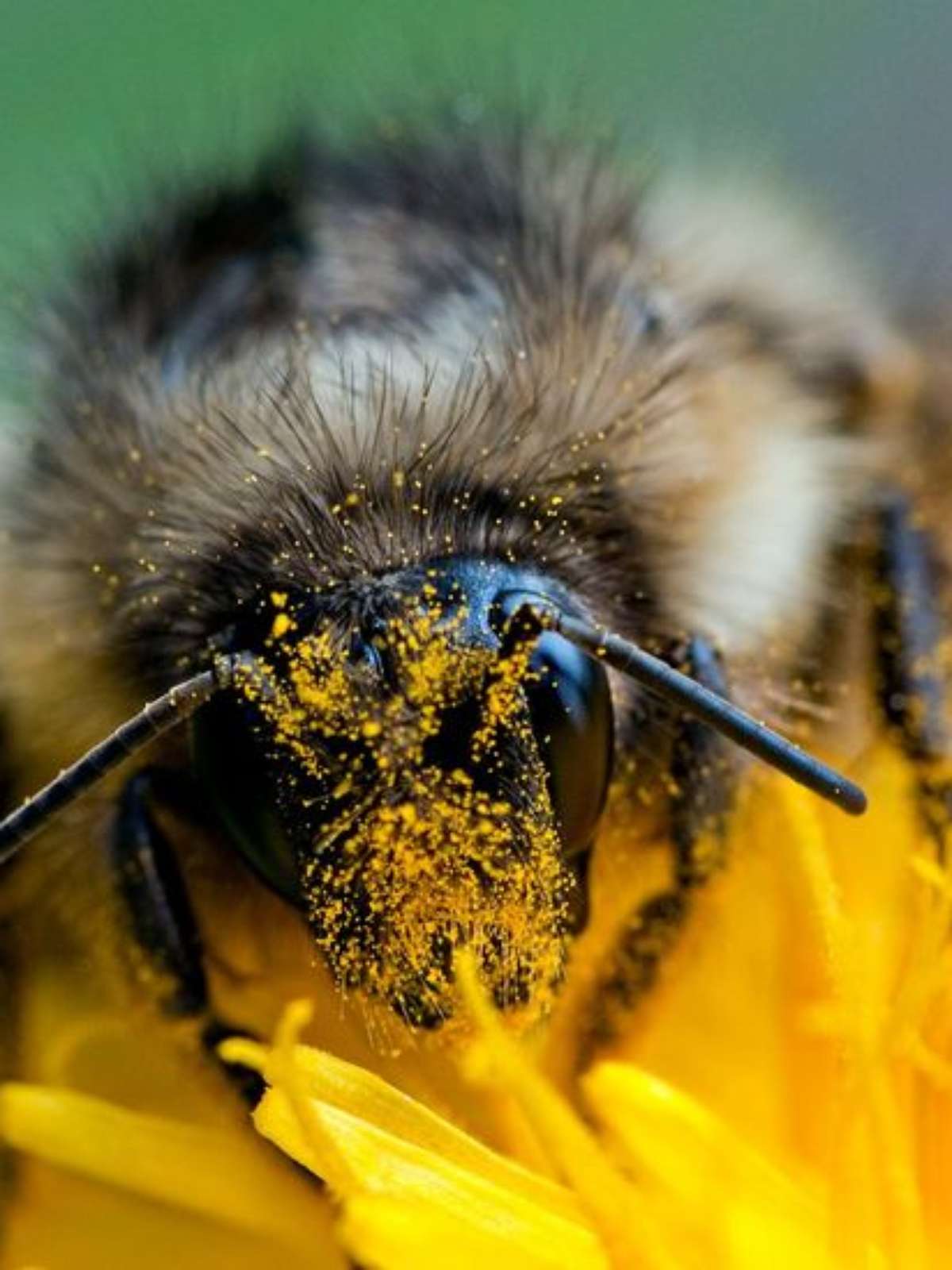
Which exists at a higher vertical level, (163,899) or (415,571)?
(415,571)

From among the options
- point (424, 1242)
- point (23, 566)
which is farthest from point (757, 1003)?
point (23, 566)

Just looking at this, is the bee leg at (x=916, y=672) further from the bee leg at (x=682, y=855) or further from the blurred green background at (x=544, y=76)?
the blurred green background at (x=544, y=76)

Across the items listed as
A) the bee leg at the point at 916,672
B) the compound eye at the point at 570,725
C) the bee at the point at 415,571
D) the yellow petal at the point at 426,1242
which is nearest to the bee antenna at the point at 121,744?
the bee at the point at 415,571

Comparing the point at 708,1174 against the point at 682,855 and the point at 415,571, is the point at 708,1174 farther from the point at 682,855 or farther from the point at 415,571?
the point at 415,571

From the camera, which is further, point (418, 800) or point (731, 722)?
point (731, 722)

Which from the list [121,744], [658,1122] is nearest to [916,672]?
[658,1122]

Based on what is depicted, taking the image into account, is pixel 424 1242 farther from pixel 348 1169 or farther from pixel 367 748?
pixel 367 748
